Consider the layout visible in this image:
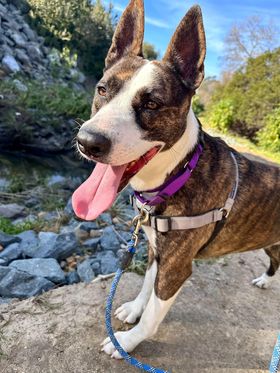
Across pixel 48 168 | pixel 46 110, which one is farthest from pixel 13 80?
pixel 48 168

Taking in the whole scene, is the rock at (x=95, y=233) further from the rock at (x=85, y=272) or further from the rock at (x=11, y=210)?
the rock at (x=11, y=210)

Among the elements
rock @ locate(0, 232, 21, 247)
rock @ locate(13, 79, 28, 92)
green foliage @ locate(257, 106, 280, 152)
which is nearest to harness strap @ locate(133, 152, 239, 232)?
rock @ locate(0, 232, 21, 247)

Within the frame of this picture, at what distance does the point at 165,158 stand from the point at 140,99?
0.36m

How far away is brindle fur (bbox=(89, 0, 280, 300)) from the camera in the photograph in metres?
2.03

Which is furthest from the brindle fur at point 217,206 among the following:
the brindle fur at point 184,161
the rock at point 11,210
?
the rock at point 11,210

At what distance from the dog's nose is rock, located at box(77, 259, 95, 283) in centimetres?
171

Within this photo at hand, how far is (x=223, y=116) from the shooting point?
666 inches

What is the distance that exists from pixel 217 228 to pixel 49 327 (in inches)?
53.4

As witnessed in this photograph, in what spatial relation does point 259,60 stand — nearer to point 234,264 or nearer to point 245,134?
point 245,134

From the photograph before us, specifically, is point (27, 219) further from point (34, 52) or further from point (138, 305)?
point (34, 52)

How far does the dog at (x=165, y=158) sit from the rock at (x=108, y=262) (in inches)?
34.5

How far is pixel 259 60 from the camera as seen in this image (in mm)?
16703

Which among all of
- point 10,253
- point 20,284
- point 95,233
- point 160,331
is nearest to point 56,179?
point 95,233

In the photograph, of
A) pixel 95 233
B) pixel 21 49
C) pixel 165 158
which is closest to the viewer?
pixel 165 158
